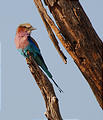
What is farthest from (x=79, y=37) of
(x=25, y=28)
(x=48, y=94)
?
(x=25, y=28)

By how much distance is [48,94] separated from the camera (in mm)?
3143

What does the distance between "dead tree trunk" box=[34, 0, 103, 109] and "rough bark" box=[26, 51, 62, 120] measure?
1.62 ft

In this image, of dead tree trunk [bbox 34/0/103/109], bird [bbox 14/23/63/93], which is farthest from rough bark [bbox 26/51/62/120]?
bird [bbox 14/23/63/93]

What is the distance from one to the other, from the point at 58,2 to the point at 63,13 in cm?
13

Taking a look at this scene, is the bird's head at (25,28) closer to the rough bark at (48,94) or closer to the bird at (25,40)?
the bird at (25,40)

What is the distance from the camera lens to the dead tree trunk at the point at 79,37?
286 cm

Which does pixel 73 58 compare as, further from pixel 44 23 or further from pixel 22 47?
pixel 22 47

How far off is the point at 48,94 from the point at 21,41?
5.03 ft

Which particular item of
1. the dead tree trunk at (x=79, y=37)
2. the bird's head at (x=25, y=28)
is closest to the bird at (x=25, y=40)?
the bird's head at (x=25, y=28)

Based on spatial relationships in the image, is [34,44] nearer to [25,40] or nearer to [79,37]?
[25,40]

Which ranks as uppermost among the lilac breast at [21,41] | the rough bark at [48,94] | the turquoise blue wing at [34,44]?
the lilac breast at [21,41]

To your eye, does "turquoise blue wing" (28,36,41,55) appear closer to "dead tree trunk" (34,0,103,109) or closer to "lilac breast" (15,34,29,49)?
"lilac breast" (15,34,29,49)

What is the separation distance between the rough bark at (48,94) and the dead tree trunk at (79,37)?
49 cm

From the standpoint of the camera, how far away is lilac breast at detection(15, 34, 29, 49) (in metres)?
4.38
